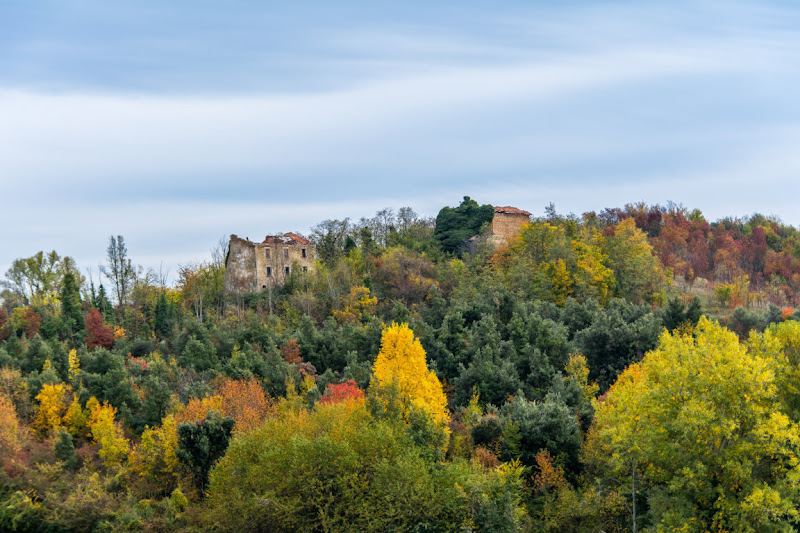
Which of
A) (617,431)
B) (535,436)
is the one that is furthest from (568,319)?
(617,431)

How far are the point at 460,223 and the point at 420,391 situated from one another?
145 feet

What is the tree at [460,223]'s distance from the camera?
279 feet

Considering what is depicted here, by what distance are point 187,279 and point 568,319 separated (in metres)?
38.0

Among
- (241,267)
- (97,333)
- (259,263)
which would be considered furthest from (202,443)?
(241,267)

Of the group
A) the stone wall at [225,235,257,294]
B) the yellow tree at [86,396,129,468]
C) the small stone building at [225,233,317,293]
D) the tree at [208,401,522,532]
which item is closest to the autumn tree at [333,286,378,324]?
the small stone building at [225,233,317,293]

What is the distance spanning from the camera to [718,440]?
96.2 feet

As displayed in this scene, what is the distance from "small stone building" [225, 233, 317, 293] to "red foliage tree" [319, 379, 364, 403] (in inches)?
1061

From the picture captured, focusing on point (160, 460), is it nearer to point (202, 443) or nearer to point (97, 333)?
point (202, 443)

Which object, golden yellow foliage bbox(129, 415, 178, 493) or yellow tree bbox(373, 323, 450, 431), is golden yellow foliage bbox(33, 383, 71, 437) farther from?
yellow tree bbox(373, 323, 450, 431)

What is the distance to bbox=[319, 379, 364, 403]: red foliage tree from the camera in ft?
157

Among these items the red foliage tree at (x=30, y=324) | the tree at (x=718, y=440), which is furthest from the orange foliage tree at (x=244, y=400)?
the tree at (x=718, y=440)

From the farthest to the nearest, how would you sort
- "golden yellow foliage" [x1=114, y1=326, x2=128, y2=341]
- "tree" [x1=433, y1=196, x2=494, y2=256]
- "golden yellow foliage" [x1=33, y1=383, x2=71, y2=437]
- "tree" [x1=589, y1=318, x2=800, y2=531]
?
"tree" [x1=433, y1=196, x2=494, y2=256] → "golden yellow foliage" [x1=114, y1=326, x2=128, y2=341] → "golden yellow foliage" [x1=33, y1=383, x2=71, y2=437] → "tree" [x1=589, y1=318, x2=800, y2=531]

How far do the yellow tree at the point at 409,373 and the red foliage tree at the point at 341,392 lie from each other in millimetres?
2642

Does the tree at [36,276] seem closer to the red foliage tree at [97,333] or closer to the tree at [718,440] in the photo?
the red foliage tree at [97,333]
